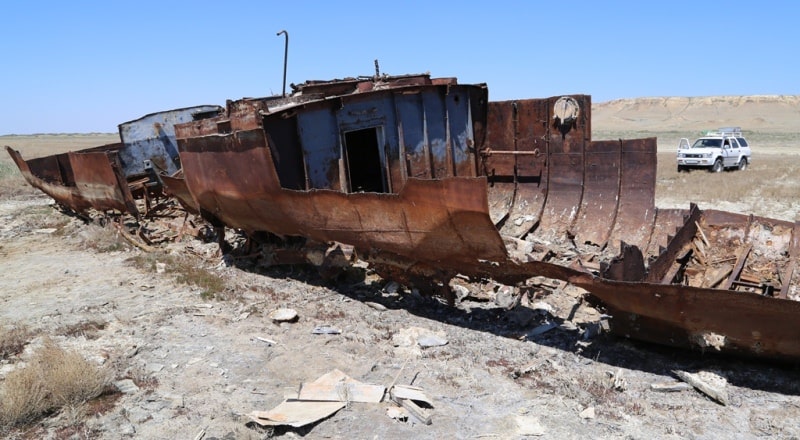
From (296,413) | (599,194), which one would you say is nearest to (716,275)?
(599,194)

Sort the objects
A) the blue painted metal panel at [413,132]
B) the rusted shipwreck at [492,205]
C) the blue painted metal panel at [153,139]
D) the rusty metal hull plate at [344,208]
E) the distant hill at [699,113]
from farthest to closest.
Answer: the distant hill at [699,113] < the blue painted metal panel at [153,139] < the blue painted metal panel at [413,132] < the rusty metal hull plate at [344,208] < the rusted shipwreck at [492,205]

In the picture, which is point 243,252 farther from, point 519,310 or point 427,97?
point 519,310

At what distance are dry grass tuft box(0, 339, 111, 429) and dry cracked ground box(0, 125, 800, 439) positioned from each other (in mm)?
85

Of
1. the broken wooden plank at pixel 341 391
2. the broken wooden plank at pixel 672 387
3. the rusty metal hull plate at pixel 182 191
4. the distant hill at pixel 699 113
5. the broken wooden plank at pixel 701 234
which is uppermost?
→ the rusty metal hull plate at pixel 182 191

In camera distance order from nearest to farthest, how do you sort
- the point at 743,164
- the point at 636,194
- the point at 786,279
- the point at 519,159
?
the point at 786,279 < the point at 636,194 < the point at 519,159 < the point at 743,164

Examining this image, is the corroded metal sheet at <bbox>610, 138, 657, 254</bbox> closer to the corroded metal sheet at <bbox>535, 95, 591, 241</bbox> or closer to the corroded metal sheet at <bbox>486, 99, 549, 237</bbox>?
the corroded metal sheet at <bbox>535, 95, 591, 241</bbox>

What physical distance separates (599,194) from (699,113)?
87741mm

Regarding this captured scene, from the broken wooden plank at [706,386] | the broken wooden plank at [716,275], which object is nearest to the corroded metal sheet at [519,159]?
the broken wooden plank at [716,275]

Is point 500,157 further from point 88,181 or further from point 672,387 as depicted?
point 88,181

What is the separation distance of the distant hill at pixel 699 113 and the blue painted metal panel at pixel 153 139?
61.7 m

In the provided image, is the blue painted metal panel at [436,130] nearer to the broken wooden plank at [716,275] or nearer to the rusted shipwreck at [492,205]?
the rusted shipwreck at [492,205]

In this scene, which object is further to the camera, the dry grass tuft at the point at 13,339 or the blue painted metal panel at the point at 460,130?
the blue painted metal panel at the point at 460,130

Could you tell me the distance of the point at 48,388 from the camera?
4.34 m

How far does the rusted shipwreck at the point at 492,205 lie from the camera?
4.44 meters
